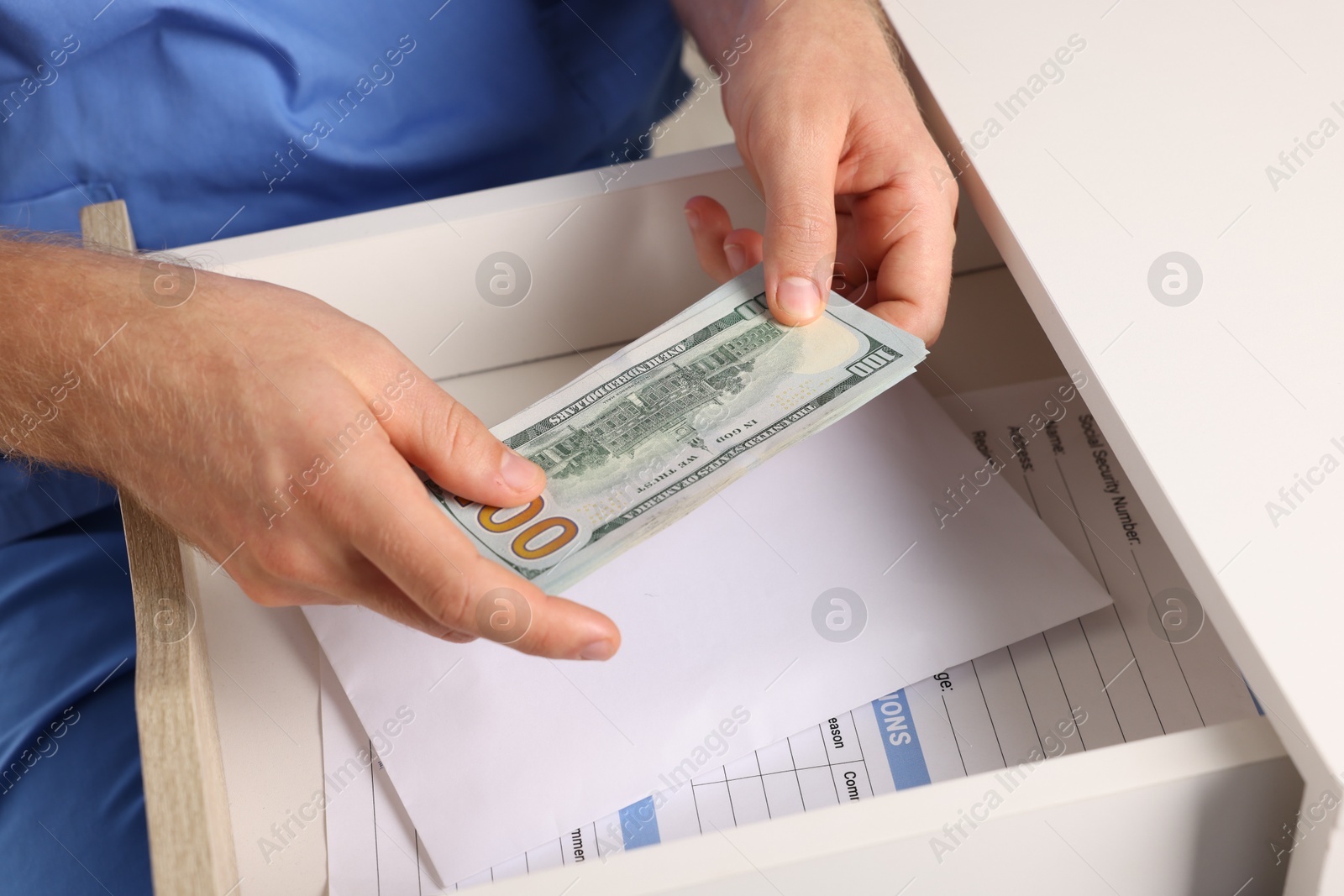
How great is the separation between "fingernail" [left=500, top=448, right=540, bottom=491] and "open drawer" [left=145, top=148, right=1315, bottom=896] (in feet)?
0.69

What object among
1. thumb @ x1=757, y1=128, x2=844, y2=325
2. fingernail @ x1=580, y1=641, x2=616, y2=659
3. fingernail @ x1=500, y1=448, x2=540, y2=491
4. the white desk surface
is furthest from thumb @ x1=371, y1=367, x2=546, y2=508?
the white desk surface

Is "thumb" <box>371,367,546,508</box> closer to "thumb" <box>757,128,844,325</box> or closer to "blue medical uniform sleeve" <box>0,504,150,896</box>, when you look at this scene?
"thumb" <box>757,128,844,325</box>

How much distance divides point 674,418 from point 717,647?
6.1 inches

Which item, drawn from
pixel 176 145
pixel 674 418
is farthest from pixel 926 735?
pixel 176 145

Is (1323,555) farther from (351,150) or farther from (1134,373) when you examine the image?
(351,150)

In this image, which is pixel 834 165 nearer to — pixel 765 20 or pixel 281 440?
pixel 765 20

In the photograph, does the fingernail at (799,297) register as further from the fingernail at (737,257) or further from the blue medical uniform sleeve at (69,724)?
the blue medical uniform sleeve at (69,724)

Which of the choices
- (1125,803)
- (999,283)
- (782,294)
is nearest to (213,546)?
(782,294)

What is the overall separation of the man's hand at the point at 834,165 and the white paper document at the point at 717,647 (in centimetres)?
14

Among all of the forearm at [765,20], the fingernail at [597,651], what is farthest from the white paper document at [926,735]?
the forearm at [765,20]

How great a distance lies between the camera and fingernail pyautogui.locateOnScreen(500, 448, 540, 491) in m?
0.52

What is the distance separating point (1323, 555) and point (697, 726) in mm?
348

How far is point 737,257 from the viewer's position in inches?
28.3

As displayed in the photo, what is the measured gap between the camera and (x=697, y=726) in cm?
57
